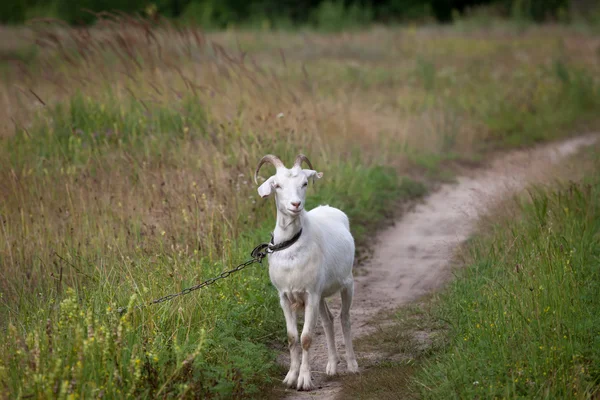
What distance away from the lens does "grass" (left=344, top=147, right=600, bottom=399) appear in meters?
5.22

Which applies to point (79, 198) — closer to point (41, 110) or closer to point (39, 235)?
point (39, 235)

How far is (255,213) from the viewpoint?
354 inches

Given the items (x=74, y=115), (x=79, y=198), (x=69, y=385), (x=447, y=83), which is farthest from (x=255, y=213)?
(x=447, y=83)

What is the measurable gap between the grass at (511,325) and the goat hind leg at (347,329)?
0.17m

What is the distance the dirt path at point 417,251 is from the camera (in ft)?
24.1

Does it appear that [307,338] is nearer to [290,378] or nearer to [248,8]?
[290,378]

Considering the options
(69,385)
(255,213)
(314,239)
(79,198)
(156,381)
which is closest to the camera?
(69,385)

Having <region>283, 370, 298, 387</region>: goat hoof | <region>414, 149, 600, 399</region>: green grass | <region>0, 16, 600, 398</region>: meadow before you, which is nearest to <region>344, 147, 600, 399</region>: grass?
<region>414, 149, 600, 399</region>: green grass

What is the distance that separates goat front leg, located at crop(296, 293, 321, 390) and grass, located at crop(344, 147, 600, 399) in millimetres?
337

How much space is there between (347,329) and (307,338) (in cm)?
64

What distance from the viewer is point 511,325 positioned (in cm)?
568

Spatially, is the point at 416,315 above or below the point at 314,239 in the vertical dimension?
below

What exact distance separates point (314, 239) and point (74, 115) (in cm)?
597

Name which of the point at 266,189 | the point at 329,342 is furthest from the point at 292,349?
the point at 266,189
